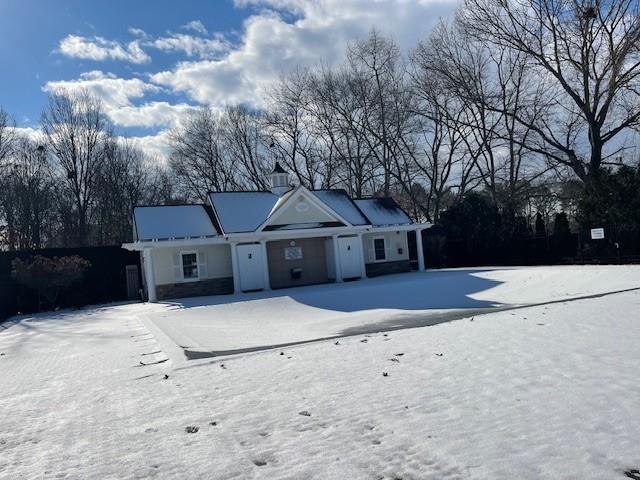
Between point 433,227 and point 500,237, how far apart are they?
4.03 m

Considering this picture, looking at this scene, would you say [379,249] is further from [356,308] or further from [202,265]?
[356,308]

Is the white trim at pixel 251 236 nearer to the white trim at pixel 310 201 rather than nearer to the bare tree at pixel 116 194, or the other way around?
the white trim at pixel 310 201

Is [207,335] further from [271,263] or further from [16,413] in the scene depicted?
[271,263]

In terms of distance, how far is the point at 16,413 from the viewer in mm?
6211

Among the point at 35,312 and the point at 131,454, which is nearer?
the point at 131,454

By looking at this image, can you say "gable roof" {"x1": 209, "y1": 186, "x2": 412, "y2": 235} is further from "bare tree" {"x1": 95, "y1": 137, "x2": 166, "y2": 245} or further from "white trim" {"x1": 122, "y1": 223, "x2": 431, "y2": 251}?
"bare tree" {"x1": 95, "y1": 137, "x2": 166, "y2": 245}

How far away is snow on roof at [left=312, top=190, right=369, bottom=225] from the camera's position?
2677 centimetres

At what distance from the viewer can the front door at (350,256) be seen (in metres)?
25.6

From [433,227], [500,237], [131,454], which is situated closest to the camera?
[131,454]

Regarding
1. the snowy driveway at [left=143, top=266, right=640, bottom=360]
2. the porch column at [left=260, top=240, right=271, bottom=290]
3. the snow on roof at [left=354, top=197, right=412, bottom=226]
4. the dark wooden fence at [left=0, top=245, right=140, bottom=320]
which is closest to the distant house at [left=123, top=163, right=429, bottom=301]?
the porch column at [left=260, top=240, right=271, bottom=290]

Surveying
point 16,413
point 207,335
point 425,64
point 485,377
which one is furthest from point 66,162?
point 485,377

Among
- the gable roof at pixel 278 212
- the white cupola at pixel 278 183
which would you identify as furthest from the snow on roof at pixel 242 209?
the white cupola at pixel 278 183

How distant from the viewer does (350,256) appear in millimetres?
25828

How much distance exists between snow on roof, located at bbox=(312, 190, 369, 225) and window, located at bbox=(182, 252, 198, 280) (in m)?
6.71
